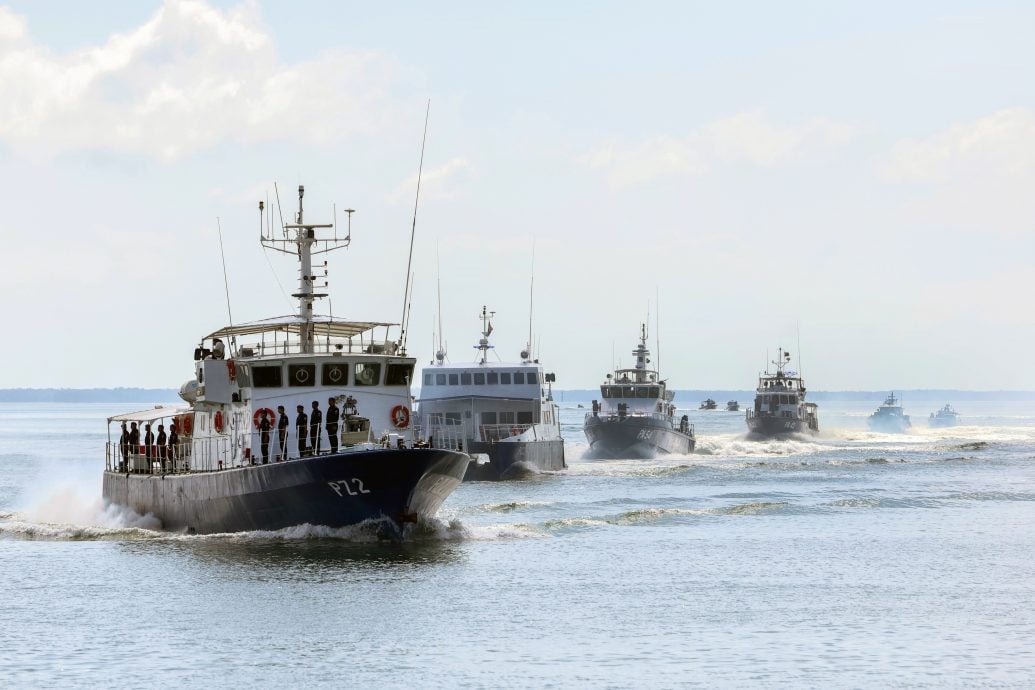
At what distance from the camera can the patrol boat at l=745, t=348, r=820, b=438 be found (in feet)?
392

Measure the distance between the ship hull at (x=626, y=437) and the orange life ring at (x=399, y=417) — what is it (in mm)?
51141

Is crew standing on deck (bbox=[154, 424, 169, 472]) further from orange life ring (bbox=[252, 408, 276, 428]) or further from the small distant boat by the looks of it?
the small distant boat

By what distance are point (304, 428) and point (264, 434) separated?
3.51 ft

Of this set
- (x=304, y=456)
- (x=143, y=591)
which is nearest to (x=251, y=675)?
(x=143, y=591)

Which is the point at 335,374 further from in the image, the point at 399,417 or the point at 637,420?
the point at 637,420

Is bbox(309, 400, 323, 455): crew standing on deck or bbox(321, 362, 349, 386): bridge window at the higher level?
bbox(321, 362, 349, 386): bridge window

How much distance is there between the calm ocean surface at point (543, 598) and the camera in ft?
82.7

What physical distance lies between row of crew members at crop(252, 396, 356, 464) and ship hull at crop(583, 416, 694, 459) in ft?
172

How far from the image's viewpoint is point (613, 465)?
85875 millimetres

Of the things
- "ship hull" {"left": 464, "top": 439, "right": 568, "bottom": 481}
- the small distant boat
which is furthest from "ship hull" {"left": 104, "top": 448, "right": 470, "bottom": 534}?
the small distant boat

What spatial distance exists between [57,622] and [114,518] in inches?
713

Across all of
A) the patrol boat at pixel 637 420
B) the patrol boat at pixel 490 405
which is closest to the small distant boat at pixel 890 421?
the patrol boat at pixel 637 420

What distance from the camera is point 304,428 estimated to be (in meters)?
40.2

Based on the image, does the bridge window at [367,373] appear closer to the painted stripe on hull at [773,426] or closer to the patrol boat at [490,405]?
the patrol boat at [490,405]
